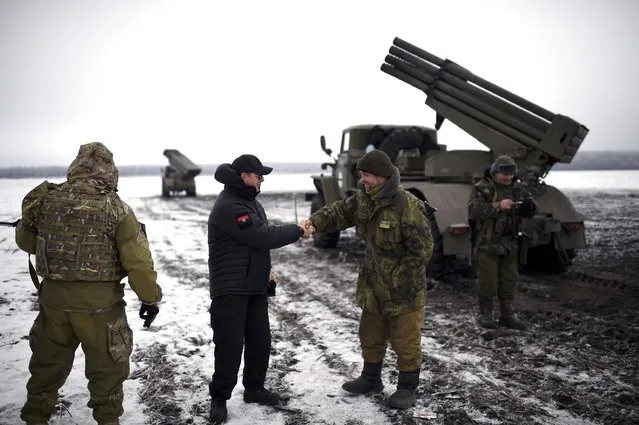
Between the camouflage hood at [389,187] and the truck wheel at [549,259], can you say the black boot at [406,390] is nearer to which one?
the camouflage hood at [389,187]

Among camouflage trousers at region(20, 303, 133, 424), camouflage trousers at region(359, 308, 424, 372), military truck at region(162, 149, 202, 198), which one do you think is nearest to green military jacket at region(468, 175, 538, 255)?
camouflage trousers at region(359, 308, 424, 372)

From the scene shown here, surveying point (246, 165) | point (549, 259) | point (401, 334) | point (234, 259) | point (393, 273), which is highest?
point (246, 165)

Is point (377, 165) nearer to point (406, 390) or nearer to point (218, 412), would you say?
point (406, 390)

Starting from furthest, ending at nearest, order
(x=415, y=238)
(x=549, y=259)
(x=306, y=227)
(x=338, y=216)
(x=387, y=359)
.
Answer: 1. (x=549, y=259)
2. (x=387, y=359)
3. (x=338, y=216)
4. (x=306, y=227)
5. (x=415, y=238)

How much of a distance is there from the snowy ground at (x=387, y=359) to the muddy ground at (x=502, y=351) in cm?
1

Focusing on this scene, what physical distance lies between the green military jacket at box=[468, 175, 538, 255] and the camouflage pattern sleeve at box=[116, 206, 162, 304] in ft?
11.1

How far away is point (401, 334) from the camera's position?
3383 mm

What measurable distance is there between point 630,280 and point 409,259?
494 centimetres

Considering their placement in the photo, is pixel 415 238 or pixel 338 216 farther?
pixel 338 216

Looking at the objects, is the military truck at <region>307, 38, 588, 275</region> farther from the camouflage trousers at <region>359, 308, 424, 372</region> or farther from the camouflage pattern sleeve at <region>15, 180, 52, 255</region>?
the camouflage pattern sleeve at <region>15, 180, 52, 255</region>

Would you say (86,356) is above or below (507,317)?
above

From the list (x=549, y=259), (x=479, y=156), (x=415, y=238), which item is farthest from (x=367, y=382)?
(x=479, y=156)

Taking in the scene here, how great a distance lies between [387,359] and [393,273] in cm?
119

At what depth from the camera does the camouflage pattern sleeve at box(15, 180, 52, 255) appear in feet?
8.86
